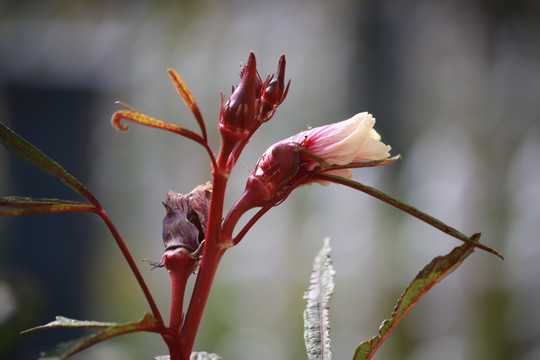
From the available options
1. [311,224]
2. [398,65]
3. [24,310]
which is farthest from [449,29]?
[24,310]

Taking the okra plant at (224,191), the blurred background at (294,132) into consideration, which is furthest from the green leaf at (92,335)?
the blurred background at (294,132)

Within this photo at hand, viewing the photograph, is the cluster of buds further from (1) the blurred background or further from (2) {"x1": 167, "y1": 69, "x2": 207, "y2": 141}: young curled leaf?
(1) the blurred background

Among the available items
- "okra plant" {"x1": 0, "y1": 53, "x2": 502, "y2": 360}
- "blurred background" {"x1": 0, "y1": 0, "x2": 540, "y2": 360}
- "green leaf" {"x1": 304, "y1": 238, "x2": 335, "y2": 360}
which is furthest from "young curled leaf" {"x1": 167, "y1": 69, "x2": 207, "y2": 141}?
"blurred background" {"x1": 0, "y1": 0, "x2": 540, "y2": 360}

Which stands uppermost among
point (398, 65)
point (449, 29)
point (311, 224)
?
point (449, 29)

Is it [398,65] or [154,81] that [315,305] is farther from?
[154,81]

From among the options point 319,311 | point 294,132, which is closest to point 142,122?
point 319,311
